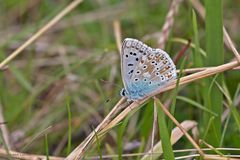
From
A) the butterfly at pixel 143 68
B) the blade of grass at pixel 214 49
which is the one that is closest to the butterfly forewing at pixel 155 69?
the butterfly at pixel 143 68

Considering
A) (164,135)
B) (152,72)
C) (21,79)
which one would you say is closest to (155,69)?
(152,72)

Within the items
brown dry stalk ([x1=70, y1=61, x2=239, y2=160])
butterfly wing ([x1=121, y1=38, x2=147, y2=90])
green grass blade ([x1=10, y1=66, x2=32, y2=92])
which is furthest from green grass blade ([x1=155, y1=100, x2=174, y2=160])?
green grass blade ([x1=10, y1=66, x2=32, y2=92])

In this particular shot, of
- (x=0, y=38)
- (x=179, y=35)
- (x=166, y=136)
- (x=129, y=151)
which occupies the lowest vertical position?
(x=129, y=151)

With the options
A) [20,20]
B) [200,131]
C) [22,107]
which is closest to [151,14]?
[20,20]

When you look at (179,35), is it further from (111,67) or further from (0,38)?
(0,38)

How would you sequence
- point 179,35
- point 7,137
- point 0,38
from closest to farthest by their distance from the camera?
1. point 7,137
2. point 179,35
3. point 0,38

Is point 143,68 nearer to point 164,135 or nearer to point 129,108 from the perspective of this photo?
point 129,108

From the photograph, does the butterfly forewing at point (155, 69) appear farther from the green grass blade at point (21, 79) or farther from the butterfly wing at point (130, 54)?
the green grass blade at point (21, 79)
